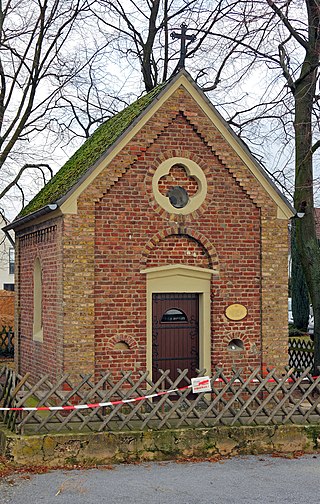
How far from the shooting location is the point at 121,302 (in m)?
15.3

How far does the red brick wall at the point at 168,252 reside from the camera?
602 inches

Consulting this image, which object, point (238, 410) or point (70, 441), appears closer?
point (70, 441)

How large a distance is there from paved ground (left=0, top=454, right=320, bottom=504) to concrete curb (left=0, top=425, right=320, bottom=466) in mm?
303

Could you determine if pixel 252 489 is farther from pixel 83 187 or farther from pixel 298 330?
pixel 298 330

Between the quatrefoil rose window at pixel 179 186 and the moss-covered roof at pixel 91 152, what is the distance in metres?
1.21

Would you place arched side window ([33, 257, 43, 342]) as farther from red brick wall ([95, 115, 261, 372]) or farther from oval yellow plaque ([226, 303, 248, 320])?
oval yellow plaque ([226, 303, 248, 320])

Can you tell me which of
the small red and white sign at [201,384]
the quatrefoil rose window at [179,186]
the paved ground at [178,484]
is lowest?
the paved ground at [178,484]

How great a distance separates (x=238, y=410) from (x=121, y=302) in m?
3.27

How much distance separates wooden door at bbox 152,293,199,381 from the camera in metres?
15.8

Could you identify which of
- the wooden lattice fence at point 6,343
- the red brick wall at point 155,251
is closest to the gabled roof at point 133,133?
the red brick wall at point 155,251

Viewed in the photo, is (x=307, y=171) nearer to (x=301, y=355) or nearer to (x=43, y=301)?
(x=43, y=301)

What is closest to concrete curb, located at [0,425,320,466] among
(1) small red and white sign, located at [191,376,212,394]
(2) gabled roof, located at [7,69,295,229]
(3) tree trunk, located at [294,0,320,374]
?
(1) small red and white sign, located at [191,376,212,394]

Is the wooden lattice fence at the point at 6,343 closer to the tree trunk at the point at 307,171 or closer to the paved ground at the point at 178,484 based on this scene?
the tree trunk at the point at 307,171

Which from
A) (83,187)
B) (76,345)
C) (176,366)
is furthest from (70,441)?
(83,187)
